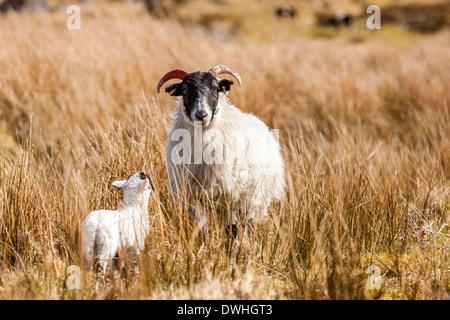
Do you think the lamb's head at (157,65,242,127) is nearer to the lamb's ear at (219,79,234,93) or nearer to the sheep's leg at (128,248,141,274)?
the lamb's ear at (219,79,234,93)

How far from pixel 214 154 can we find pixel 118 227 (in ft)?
3.44

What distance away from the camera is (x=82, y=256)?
7.37ft

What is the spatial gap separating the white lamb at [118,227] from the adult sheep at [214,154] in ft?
1.93

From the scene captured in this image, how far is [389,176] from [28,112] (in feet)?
17.1

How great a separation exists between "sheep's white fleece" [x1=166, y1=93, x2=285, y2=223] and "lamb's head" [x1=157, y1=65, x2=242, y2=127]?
0.47 feet

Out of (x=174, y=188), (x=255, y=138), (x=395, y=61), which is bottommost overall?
(x=174, y=188)

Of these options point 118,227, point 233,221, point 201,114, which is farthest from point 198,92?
point 118,227

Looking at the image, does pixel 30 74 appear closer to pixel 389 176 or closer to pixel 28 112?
pixel 28 112

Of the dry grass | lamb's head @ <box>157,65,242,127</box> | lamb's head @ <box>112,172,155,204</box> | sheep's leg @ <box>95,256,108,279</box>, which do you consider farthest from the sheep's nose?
sheep's leg @ <box>95,256,108,279</box>

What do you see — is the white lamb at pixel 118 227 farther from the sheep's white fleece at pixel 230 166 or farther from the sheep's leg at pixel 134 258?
the sheep's white fleece at pixel 230 166

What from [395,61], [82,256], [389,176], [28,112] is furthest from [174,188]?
[395,61]

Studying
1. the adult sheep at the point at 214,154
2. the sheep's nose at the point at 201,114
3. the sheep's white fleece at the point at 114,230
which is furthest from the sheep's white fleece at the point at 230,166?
the sheep's white fleece at the point at 114,230

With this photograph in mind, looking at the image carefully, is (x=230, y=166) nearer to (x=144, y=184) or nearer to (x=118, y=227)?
(x=144, y=184)

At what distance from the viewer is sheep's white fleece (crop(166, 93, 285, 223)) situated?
3043 mm
